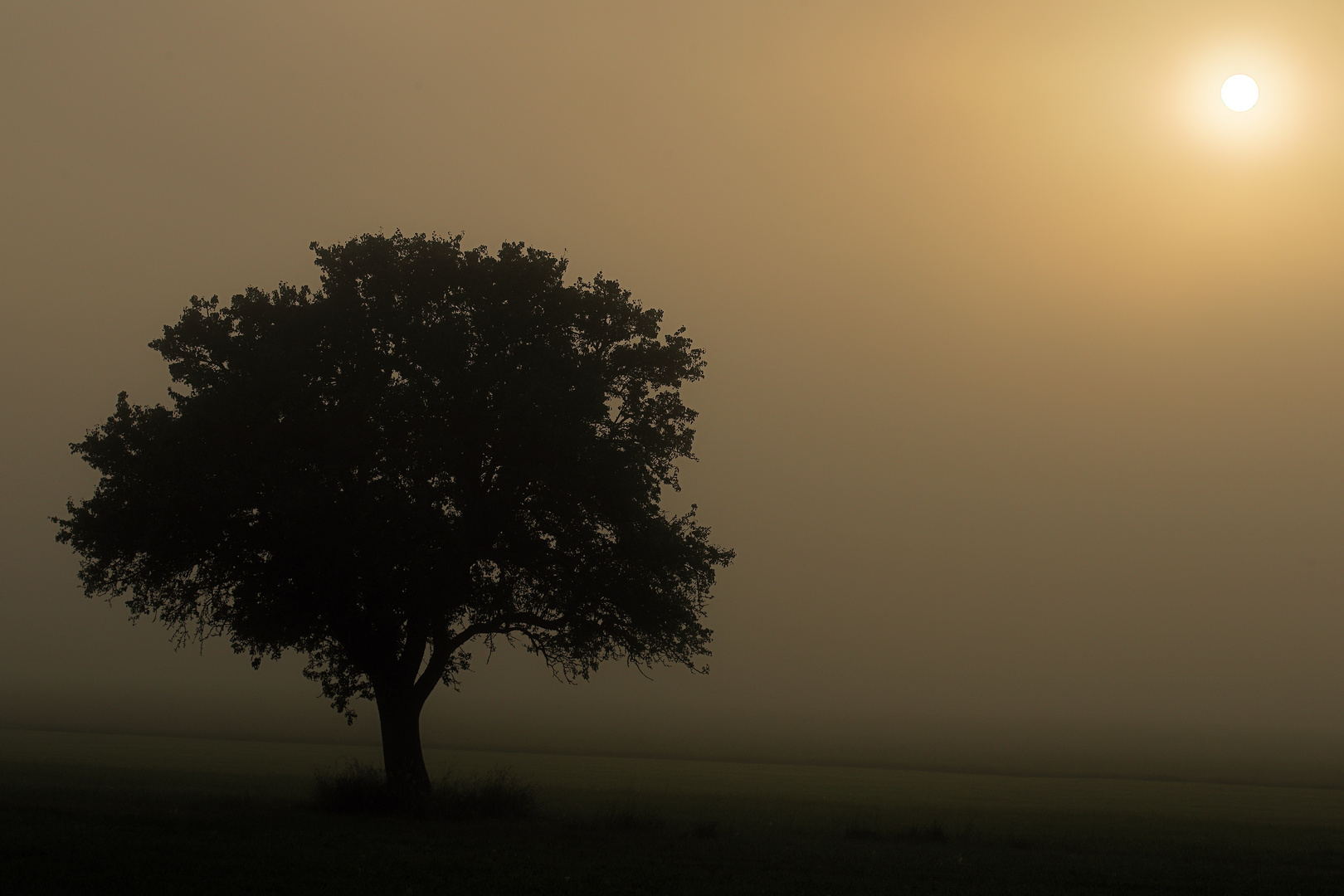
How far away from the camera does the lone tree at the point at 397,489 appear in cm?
2614

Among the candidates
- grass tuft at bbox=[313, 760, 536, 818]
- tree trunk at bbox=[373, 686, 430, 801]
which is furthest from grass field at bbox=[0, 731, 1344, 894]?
tree trunk at bbox=[373, 686, 430, 801]

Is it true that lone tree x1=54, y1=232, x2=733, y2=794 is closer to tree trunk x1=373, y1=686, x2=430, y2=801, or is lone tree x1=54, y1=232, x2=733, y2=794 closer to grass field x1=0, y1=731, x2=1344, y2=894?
tree trunk x1=373, y1=686, x2=430, y2=801

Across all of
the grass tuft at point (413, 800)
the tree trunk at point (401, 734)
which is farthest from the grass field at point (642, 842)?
the tree trunk at point (401, 734)

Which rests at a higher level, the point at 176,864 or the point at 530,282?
the point at 530,282

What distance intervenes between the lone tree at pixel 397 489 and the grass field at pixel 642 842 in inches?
207

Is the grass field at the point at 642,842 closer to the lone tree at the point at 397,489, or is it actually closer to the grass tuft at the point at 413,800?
the grass tuft at the point at 413,800

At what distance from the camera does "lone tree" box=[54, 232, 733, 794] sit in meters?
26.1

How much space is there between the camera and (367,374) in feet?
90.7

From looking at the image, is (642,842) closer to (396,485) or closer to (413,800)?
(413,800)

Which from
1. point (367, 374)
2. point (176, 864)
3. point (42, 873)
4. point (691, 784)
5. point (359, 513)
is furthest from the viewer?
point (691, 784)

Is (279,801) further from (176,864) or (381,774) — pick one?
(176,864)

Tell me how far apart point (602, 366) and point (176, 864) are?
17.5 metres

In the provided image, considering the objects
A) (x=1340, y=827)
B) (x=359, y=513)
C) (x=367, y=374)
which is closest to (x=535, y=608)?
(x=359, y=513)

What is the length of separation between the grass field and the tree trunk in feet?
7.99
